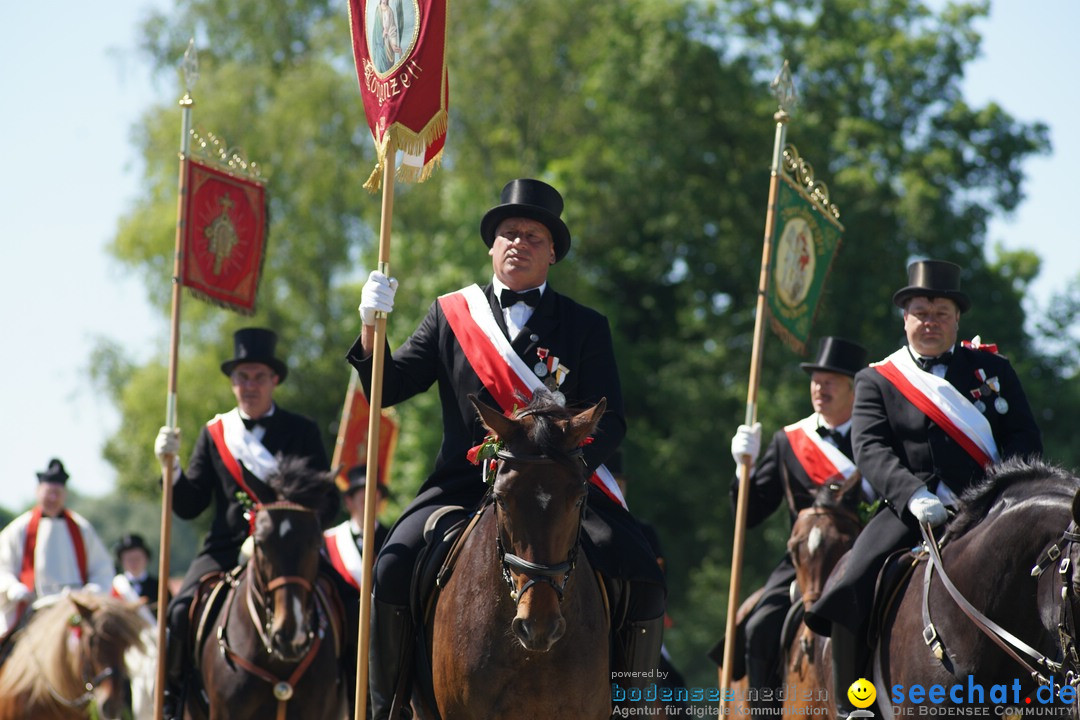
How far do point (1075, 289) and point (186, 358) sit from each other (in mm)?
18583

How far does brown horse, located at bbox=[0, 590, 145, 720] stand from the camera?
12.0m

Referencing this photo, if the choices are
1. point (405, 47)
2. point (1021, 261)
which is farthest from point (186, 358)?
point (405, 47)

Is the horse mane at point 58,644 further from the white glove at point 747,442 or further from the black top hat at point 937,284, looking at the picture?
the black top hat at point 937,284

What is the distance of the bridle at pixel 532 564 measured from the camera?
21.1 ft

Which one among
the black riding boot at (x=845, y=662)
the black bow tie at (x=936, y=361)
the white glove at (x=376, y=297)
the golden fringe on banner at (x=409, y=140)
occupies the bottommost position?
the black riding boot at (x=845, y=662)

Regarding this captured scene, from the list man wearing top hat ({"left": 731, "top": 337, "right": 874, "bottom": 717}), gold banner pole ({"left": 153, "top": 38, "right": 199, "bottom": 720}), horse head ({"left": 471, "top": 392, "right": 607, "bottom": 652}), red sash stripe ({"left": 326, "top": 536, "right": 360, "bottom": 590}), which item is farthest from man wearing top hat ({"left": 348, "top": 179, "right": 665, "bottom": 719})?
red sash stripe ({"left": 326, "top": 536, "right": 360, "bottom": 590})

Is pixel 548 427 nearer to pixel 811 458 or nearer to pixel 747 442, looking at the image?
pixel 747 442

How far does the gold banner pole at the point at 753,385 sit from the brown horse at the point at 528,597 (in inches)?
128

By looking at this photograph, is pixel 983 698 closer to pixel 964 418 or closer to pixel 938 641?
pixel 938 641

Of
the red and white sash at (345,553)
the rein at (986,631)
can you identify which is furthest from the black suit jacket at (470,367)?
the red and white sash at (345,553)

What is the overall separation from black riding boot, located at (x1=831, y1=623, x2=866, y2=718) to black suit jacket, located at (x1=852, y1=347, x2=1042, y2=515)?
0.77 metres

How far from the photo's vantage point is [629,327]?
34.8m

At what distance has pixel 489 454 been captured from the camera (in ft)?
22.4

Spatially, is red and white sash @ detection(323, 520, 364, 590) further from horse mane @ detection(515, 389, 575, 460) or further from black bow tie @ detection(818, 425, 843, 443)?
horse mane @ detection(515, 389, 575, 460)
